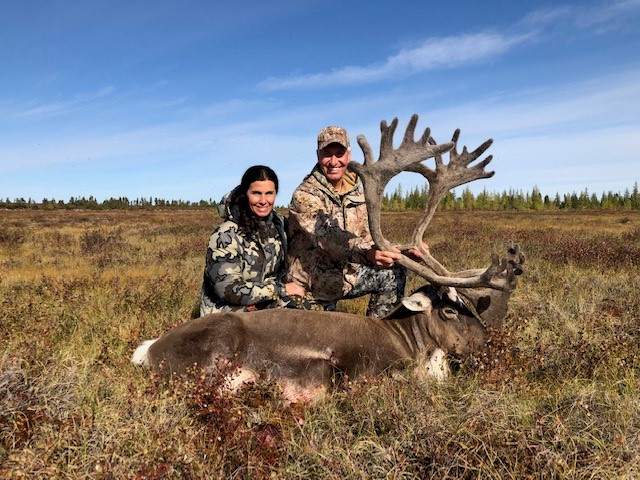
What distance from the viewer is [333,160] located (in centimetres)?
636

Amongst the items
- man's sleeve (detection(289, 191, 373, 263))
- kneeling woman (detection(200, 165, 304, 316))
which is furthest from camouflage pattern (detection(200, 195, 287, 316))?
man's sleeve (detection(289, 191, 373, 263))

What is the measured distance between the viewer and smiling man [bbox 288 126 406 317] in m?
6.20

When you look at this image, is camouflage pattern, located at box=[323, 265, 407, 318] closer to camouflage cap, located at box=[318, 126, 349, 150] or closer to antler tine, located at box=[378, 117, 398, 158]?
camouflage cap, located at box=[318, 126, 349, 150]

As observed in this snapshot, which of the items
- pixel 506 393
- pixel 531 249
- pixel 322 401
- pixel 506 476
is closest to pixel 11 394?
pixel 322 401

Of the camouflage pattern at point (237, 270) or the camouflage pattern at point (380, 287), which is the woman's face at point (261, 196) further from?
the camouflage pattern at point (380, 287)

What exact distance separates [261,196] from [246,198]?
219 millimetres

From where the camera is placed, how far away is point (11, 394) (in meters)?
3.45

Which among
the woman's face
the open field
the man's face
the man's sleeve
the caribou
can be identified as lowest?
the open field

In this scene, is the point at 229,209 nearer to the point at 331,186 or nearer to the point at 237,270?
the point at 237,270

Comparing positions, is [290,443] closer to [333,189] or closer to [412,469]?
[412,469]

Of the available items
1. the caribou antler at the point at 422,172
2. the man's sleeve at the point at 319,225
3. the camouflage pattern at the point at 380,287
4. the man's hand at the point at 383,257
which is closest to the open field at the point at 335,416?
the caribou antler at the point at 422,172

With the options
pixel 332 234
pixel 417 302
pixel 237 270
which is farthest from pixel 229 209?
pixel 417 302

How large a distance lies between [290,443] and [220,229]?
9.58ft

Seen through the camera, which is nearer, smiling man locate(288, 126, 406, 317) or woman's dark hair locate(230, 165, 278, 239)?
woman's dark hair locate(230, 165, 278, 239)
